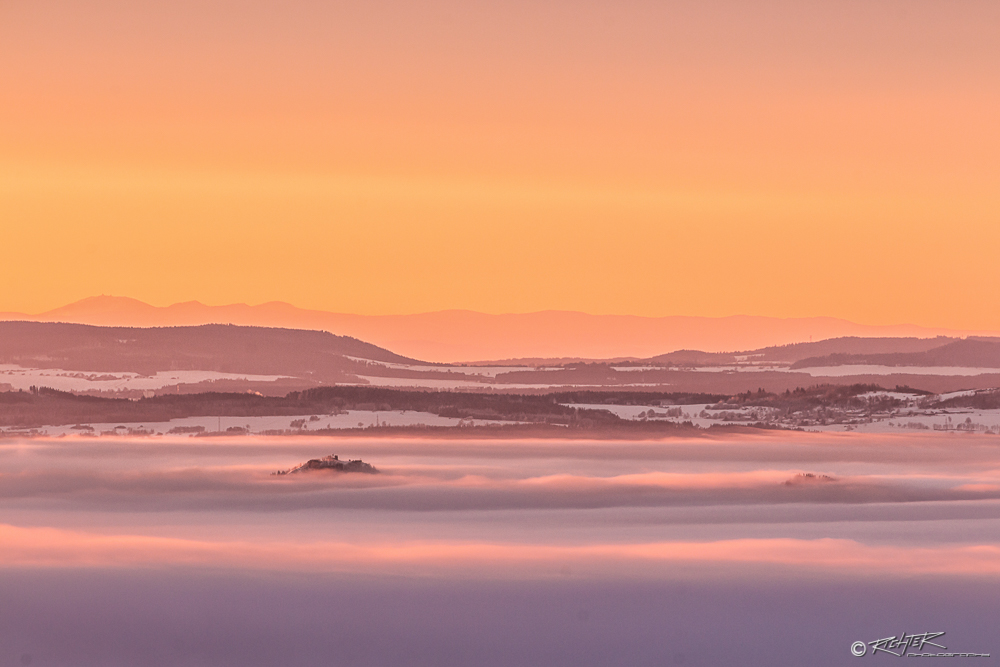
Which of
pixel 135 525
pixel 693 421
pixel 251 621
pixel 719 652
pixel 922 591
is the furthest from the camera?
pixel 693 421

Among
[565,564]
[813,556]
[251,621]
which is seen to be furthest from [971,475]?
[251,621]

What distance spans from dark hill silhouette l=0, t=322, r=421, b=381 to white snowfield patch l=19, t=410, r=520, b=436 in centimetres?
4435

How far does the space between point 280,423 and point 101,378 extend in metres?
37.1

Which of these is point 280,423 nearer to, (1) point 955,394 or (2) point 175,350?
(1) point 955,394

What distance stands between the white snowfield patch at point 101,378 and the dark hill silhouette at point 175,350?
9.85ft

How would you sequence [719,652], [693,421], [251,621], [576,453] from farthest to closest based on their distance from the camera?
[693,421] < [576,453] < [251,621] < [719,652]

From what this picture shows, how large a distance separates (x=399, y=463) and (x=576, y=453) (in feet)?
19.8

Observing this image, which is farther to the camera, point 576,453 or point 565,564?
point 576,453

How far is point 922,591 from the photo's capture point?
762 inches

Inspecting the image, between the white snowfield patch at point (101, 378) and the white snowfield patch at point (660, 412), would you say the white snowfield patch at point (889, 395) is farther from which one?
the white snowfield patch at point (101, 378)

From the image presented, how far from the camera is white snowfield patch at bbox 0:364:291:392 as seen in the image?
75812 millimetres

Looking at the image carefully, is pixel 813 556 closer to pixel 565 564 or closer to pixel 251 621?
pixel 565 564
